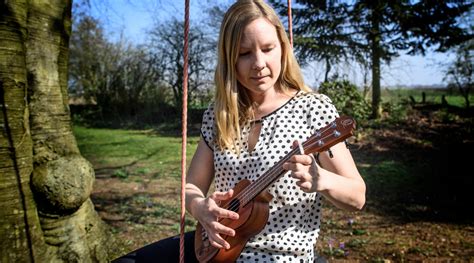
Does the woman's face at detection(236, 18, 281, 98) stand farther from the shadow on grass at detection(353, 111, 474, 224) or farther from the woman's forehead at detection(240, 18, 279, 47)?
the shadow on grass at detection(353, 111, 474, 224)

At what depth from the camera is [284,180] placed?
5.45 ft

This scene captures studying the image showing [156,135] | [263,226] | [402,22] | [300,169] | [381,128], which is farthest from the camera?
[156,135]

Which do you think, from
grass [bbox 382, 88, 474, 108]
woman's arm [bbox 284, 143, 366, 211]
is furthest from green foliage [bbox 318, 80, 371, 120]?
woman's arm [bbox 284, 143, 366, 211]

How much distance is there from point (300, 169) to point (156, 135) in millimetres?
13453

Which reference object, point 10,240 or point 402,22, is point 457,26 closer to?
point 402,22

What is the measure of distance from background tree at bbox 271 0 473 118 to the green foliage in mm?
1147

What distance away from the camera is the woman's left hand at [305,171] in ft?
4.32

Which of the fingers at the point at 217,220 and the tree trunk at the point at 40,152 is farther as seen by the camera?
the tree trunk at the point at 40,152

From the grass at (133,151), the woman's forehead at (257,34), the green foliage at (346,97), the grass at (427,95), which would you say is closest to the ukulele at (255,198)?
the woman's forehead at (257,34)

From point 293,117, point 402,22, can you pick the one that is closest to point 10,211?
point 293,117

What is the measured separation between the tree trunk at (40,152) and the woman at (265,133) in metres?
1.52

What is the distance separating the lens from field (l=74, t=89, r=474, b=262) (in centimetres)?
449

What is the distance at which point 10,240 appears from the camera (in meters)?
2.63

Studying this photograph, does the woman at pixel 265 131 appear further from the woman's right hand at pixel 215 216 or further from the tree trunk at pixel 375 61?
the tree trunk at pixel 375 61
